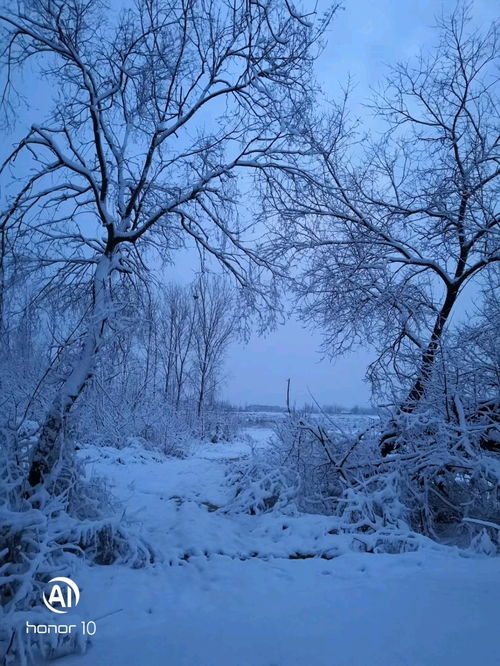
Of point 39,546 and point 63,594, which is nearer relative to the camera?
point 39,546

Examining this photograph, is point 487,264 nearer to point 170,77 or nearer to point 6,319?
point 170,77

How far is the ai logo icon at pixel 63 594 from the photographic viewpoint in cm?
245

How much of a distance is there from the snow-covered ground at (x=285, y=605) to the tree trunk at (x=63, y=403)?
1144 mm

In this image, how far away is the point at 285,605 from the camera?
2564 millimetres

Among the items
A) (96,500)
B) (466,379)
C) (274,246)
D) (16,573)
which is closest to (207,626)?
(16,573)

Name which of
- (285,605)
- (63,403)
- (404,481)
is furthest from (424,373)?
(63,403)

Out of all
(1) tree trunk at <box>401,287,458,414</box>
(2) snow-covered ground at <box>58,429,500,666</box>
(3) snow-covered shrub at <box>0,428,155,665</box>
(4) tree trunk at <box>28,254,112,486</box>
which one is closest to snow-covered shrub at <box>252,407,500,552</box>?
(1) tree trunk at <box>401,287,458,414</box>

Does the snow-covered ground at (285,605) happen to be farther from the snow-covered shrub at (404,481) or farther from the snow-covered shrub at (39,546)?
the snow-covered shrub at (404,481)

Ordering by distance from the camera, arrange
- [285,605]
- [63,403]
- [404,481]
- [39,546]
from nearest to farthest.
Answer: [39,546], [285,605], [63,403], [404,481]

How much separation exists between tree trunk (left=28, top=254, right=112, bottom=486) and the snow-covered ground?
3.75 ft

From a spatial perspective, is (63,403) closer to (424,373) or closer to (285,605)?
(285,605)

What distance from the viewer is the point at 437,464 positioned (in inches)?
189

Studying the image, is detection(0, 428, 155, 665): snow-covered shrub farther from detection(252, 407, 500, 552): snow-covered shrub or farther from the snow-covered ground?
detection(252, 407, 500, 552): snow-covered shrub

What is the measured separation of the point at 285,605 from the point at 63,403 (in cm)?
273
